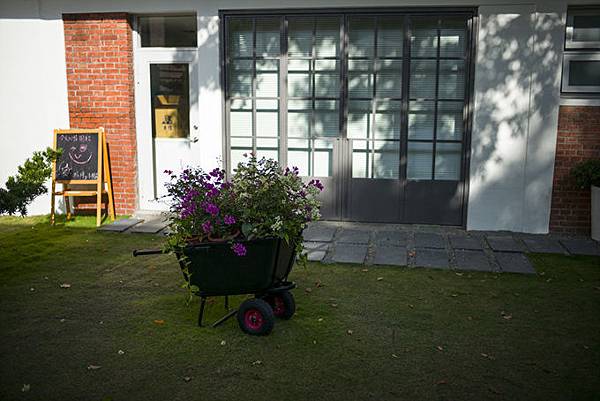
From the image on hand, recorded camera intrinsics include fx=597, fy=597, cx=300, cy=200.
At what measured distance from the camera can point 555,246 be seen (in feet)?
23.2

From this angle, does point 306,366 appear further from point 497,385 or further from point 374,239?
point 374,239

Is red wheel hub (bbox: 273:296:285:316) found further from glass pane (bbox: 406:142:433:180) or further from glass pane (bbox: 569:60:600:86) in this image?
glass pane (bbox: 569:60:600:86)

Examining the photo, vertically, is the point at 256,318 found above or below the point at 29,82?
below

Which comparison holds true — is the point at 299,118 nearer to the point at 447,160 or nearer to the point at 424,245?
the point at 447,160

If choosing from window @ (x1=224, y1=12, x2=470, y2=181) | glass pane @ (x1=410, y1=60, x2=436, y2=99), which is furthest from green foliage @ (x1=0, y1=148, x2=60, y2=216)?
glass pane @ (x1=410, y1=60, x2=436, y2=99)

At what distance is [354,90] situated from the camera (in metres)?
7.89

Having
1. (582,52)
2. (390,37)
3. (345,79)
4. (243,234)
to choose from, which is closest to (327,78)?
(345,79)

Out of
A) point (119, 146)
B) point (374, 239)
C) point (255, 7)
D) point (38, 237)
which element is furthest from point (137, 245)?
point (255, 7)

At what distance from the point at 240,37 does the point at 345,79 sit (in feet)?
5.09

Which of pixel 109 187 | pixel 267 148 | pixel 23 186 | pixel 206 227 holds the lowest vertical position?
pixel 109 187

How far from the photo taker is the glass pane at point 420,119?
7.76m

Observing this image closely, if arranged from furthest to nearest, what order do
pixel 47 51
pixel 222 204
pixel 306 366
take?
pixel 47 51 < pixel 222 204 < pixel 306 366

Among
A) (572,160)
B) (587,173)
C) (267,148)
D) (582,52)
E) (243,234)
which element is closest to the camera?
(243,234)

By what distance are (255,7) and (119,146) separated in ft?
8.89
